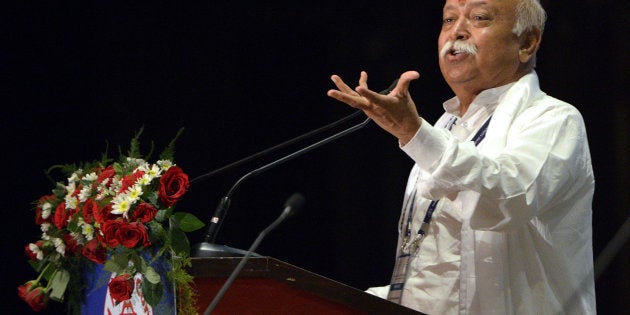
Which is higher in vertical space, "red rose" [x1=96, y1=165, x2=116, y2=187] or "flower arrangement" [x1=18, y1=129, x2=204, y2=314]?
"red rose" [x1=96, y1=165, x2=116, y2=187]

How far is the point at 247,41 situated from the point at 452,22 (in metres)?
1.52

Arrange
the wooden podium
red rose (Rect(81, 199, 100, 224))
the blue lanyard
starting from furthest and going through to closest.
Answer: the blue lanyard → red rose (Rect(81, 199, 100, 224)) → the wooden podium

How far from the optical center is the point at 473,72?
272 cm

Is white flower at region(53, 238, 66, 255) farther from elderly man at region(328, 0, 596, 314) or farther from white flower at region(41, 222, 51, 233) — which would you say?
elderly man at region(328, 0, 596, 314)

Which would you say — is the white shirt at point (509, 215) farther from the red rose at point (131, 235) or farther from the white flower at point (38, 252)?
the white flower at point (38, 252)

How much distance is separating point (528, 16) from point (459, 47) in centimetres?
24

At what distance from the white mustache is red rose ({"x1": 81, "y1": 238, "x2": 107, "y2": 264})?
4.19 ft

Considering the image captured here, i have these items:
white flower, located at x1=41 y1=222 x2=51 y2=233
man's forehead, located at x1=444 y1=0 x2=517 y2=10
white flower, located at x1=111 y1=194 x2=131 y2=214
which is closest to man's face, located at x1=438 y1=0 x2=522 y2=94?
man's forehead, located at x1=444 y1=0 x2=517 y2=10

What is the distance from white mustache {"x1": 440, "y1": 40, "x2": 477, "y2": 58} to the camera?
272 cm

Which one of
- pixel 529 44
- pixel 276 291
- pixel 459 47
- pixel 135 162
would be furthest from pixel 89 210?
pixel 529 44

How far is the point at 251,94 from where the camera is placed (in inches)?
162

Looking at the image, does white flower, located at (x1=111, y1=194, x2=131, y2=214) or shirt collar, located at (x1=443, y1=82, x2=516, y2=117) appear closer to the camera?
white flower, located at (x1=111, y1=194, x2=131, y2=214)

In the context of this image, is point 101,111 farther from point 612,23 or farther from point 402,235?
point 612,23

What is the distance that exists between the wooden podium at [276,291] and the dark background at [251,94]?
6.09 feet
